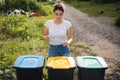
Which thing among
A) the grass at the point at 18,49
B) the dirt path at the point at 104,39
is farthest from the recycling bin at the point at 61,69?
the dirt path at the point at 104,39

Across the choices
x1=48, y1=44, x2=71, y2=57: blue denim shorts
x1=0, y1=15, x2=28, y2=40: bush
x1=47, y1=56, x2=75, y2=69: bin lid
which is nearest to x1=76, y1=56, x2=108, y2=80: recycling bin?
x1=47, y1=56, x2=75, y2=69: bin lid

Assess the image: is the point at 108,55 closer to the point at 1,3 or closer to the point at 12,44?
the point at 12,44

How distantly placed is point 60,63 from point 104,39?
22.3ft

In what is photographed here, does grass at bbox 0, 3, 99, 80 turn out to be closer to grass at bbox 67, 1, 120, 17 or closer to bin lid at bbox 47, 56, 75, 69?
bin lid at bbox 47, 56, 75, 69

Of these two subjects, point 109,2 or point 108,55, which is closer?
point 108,55

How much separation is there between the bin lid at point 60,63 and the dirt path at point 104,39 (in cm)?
210

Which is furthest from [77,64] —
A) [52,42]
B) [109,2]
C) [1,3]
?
[109,2]

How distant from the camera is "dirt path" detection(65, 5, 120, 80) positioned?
7.64m

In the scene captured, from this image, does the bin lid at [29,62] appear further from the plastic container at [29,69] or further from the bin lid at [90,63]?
the bin lid at [90,63]

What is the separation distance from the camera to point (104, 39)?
1127 centimetres

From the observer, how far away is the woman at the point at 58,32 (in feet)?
16.2

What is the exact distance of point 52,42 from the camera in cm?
510

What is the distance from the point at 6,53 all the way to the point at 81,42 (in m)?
3.47

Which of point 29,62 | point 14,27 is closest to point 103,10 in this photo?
point 14,27
